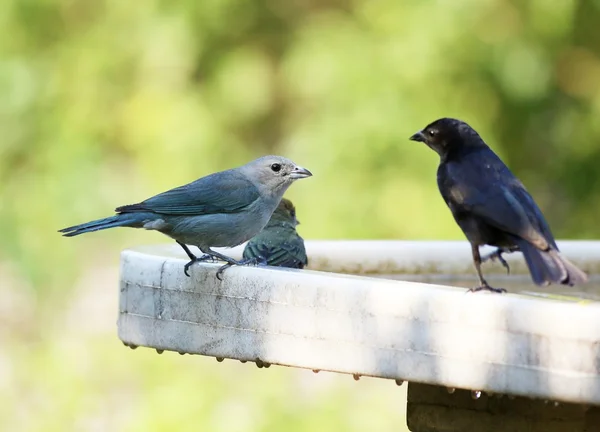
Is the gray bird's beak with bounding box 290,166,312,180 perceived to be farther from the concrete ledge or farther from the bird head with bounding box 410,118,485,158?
the concrete ledge

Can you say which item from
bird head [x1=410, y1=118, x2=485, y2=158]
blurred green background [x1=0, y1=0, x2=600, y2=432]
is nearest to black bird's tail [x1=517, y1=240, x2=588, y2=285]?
bird head [x1=410, y1=118, x2=485, y2=158]

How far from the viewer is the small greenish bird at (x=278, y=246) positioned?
4.06 m

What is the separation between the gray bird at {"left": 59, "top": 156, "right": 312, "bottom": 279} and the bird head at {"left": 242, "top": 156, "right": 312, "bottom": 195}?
0.04 metres

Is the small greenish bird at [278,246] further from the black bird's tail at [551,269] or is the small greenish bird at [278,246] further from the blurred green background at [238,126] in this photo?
the blurred green background at [238,126]

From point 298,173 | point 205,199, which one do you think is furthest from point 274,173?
point 205,199

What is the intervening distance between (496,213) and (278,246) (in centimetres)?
121

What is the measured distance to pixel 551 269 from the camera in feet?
9.61

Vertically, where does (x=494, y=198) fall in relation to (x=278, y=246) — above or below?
above

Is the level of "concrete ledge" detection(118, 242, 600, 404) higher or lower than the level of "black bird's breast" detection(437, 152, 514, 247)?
lower

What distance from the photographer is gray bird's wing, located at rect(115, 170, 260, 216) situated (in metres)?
4.01

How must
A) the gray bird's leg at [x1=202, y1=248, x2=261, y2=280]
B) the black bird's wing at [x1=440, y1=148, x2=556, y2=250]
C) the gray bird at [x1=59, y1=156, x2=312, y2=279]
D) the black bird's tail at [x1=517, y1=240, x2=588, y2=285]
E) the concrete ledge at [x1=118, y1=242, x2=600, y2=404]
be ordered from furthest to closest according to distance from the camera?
the gray bird at [x1=59, y1=156, x2=312, y2=279]
the gray bird's leg at [x1=202, y1=248, x2=261, y2=280]
the black bird's wing at [x1=440, y1=148, x2=556, y2=250]
the black bird's tail at [x1=517, y1=240, x2=588, y2=285]
the concrete ledge at [x1=118, y1=242, x2=600, y2=404]

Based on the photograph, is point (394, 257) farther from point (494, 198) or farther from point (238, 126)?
point (238, 126)

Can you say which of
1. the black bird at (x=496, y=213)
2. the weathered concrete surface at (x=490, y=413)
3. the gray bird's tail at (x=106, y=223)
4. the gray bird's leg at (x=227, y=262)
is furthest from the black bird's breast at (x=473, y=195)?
the gray bird's tail at (x=106, y=223)

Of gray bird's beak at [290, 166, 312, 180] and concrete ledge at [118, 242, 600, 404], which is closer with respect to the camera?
concrete ledge at [118, 242, 600, 404]
